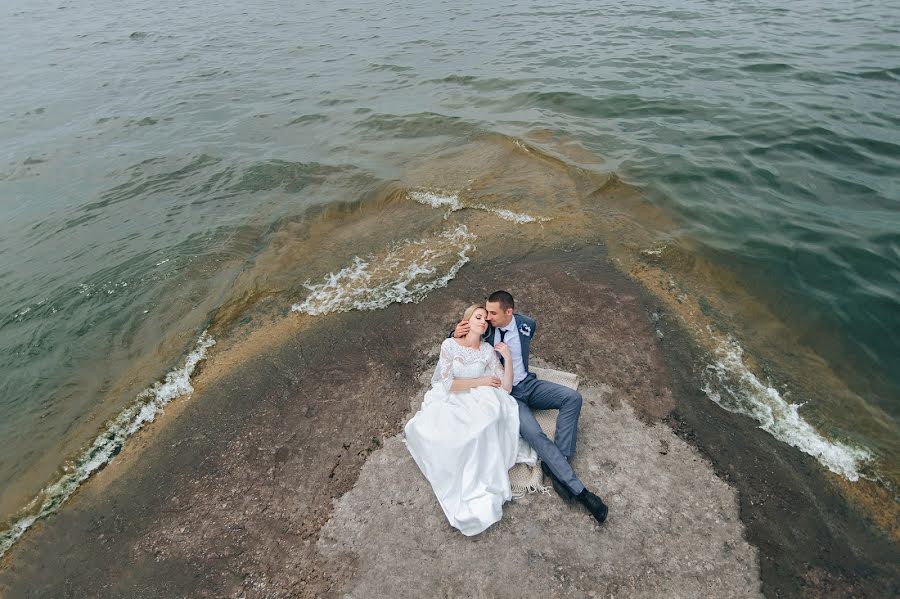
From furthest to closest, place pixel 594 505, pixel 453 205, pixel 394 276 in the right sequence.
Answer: pixel 453 205 < pixel 394 276 < pixel 594 505

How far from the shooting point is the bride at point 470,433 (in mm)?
4598

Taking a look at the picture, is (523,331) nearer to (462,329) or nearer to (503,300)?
(503,300)

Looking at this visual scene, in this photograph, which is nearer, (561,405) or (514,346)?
(561,405)

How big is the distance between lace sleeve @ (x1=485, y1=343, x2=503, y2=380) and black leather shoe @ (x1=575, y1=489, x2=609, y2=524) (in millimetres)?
1468

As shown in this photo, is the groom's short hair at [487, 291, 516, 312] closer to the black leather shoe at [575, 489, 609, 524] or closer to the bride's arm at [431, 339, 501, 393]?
the bride's arm at [431, 339, 501, 393]

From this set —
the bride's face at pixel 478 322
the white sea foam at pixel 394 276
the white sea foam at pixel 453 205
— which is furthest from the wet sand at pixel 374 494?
the white sea foam at pixel 453 205

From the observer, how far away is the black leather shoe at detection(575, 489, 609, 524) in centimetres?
453

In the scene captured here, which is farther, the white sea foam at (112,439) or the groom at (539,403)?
the white sea foam at (112,439)

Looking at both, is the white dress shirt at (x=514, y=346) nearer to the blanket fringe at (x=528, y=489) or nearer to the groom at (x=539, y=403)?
the groom at (x=539, y=403)

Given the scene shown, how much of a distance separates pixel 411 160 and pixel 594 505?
10.3 m

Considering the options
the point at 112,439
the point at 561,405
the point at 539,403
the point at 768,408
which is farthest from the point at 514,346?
the point at 112,439

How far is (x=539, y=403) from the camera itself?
18.1ft

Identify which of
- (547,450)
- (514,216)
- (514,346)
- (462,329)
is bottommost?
(514,216)

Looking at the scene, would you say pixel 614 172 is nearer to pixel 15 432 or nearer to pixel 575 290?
pixel 575 290
